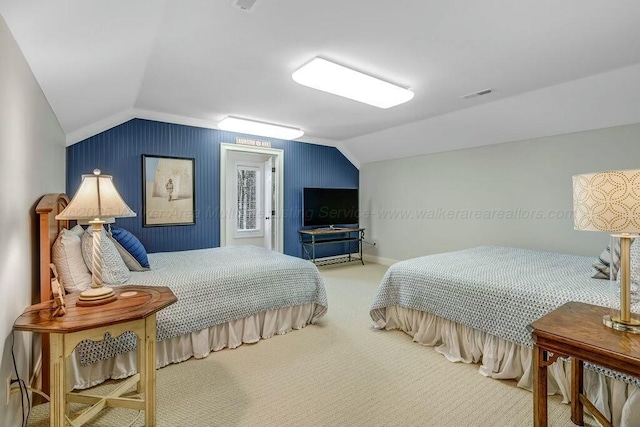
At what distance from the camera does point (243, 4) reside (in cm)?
177

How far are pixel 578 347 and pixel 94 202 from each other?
7.69 feet

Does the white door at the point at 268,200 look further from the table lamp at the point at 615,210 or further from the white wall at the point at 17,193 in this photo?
the table lamp at the point at 615,210

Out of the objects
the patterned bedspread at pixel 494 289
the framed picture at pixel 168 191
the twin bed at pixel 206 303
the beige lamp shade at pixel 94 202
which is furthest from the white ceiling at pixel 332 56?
the patterned bedspread at pixel 494 289

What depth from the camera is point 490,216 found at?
14.6 feet

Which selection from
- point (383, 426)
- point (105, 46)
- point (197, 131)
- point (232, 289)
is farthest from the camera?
point (197, 131)

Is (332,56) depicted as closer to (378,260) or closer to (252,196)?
(252,196)

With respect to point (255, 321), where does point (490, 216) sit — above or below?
above

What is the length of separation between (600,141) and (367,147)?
127 inches

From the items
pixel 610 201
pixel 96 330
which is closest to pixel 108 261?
pixel 96 330

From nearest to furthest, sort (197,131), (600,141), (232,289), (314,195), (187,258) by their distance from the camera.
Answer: (232,289), (187,258), (600,141), (197,131), (314,195)

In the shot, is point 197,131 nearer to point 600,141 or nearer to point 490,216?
point 490,216

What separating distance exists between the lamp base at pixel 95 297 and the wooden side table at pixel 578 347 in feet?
6.97

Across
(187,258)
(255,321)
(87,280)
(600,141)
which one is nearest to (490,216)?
(600,141)

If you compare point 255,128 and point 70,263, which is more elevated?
point 255,128
